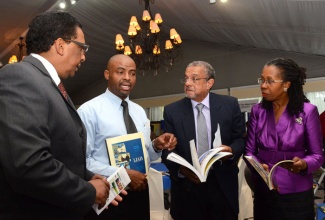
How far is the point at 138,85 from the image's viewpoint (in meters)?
A: 13.1

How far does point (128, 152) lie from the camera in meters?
1.86

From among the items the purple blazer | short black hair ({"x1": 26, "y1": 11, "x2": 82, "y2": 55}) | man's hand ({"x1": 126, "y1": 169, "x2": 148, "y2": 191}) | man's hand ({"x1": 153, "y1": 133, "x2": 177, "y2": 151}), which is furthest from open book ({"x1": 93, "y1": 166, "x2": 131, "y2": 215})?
the purple blazer

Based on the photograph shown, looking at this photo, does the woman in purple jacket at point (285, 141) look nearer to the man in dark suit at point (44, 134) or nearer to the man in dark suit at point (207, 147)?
the man in dark suit at point (207, 147)

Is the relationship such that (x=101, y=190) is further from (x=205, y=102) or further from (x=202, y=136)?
(x=205, y=102)

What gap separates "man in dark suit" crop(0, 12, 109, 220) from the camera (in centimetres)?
101

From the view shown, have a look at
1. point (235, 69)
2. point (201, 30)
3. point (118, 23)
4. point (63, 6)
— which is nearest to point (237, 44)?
point (235, 69)

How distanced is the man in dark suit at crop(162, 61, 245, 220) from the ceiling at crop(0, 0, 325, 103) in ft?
10.5

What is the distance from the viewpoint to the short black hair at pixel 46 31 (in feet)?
4.15

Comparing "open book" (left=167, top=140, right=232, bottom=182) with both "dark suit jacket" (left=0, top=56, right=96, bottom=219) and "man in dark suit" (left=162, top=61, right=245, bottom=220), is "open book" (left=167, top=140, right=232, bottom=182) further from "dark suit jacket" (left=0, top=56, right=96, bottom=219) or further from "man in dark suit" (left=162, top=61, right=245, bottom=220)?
"dark suit jacket" (left=0, top=56, right=96, bottom=219)

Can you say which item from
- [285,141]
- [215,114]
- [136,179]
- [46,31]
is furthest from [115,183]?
[285,141]

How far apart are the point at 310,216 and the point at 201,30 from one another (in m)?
7.90

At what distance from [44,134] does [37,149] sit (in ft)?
0.22

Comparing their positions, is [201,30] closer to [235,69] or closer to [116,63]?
[235,69]

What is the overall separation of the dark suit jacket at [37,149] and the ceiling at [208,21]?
4.46 m
